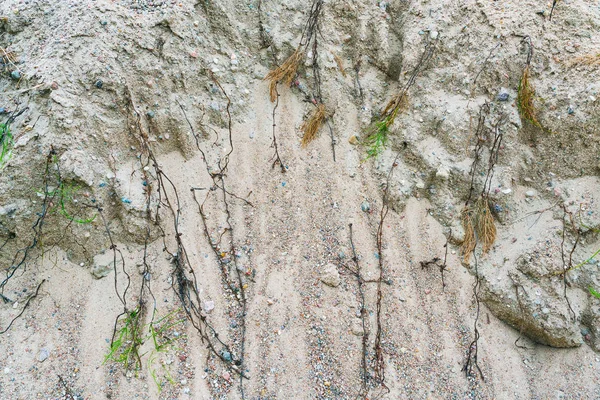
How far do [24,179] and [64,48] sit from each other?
87 cm

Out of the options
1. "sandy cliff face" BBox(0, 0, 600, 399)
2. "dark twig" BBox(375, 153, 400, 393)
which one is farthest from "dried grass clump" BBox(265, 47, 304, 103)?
"dark twig" BBox(375, 153, 400, 393)

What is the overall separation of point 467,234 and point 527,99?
3.29 ft

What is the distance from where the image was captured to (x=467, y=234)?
9.31 feet

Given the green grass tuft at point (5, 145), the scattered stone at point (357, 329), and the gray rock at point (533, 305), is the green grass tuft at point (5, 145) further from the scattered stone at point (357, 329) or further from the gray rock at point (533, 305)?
the gray rock at point (533, 305)

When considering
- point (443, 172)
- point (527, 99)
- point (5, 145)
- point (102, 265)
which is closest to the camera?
point (5, 145)

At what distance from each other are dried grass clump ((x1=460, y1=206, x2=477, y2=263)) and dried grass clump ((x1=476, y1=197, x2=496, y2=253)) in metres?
0.05

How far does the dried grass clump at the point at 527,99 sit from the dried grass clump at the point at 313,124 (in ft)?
4.54

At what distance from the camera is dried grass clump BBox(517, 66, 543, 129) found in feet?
9.11

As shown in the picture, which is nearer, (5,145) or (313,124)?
(5,145)

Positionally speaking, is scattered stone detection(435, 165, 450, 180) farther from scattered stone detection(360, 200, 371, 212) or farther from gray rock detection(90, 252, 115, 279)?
gray rock detection(90, 252, 115, 279)

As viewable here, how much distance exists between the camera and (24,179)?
8.19 ft

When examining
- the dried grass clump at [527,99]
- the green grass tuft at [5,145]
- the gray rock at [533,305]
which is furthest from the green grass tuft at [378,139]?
the green grass tuft at [5,145]

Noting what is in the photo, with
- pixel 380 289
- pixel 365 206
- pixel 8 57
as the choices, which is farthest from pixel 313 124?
pixel 8 57

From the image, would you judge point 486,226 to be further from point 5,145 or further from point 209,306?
point 5,145
